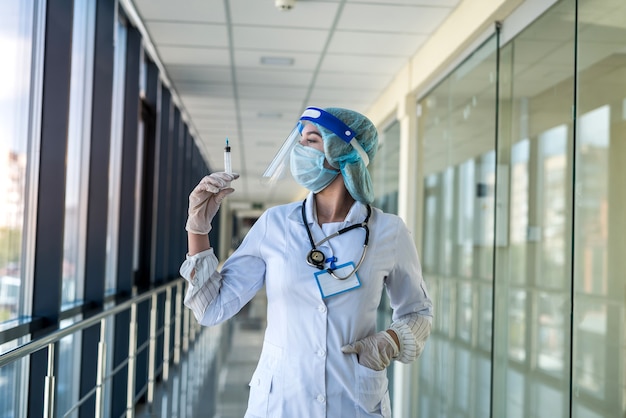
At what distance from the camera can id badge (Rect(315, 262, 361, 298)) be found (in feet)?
5.13

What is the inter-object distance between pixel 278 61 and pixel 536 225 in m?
3.02

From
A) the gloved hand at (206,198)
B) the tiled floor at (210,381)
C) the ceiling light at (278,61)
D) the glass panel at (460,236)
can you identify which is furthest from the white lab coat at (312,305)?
the ceiling light at (278,61)

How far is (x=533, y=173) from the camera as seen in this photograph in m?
3.13

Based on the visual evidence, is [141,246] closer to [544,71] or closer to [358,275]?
[544,71]

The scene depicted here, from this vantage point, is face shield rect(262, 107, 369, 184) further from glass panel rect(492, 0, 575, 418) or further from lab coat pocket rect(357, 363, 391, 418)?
glass panel rect(492, 0, 575, 418)

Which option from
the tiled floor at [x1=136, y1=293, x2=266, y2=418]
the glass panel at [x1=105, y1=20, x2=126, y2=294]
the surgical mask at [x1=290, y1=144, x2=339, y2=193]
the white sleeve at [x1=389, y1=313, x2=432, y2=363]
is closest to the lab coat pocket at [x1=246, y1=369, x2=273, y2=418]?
the white sleeve at [x1=389, y1=313, x2=432, y2=363]

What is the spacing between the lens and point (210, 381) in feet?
18.6

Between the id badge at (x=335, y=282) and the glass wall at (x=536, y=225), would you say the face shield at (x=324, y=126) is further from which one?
the glass wall at (x=536, y=225)

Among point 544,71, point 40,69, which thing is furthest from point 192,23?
point 544,71

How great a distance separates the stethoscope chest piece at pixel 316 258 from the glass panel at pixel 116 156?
3.50 m

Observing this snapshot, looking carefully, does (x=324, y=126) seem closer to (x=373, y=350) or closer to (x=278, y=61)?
(x=373, y=350)

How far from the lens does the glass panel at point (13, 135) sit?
2627 millimetres

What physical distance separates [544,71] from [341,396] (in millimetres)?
2075

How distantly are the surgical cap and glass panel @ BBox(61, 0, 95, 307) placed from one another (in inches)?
95.2
